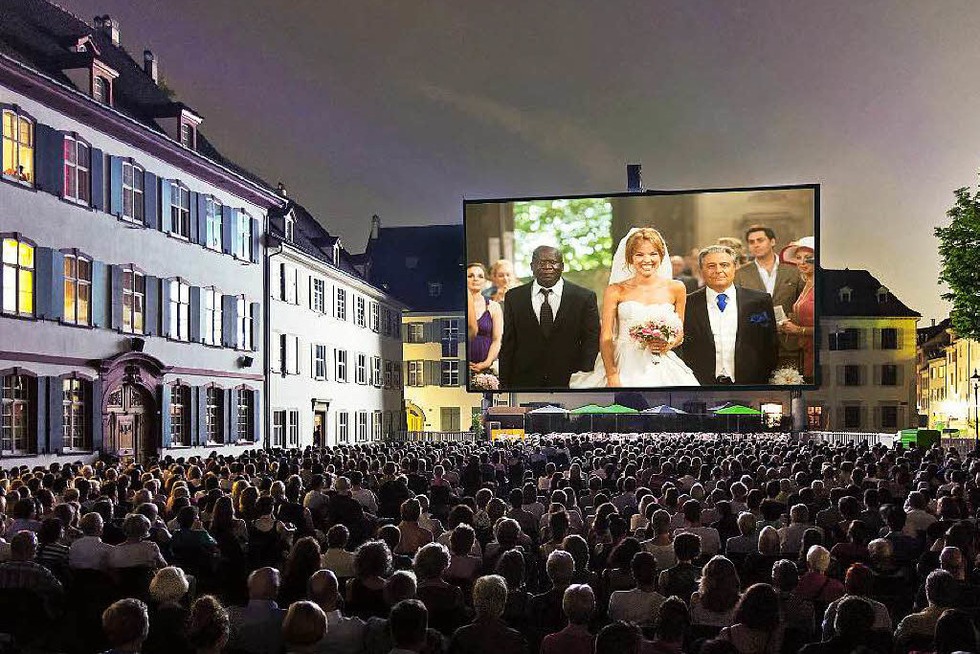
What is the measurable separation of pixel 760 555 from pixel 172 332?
1124 inches

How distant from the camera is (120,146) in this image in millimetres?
34000

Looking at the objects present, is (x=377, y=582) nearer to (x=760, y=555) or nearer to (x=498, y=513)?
(x=760, y=555)

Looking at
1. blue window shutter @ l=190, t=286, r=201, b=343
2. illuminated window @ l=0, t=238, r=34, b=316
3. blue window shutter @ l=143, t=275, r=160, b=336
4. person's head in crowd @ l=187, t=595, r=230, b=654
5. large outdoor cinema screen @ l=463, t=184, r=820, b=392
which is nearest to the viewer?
person's head in crowd @ l=187, t=595, r=230, b=654

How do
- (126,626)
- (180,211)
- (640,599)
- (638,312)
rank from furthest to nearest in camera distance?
(638,312)
(180,211)
(640,599)
(126,626)

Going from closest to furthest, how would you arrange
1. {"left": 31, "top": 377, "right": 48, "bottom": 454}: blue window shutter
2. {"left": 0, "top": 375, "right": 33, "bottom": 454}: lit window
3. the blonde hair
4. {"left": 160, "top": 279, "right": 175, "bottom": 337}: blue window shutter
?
{"left": 0, "top": 375, "right": 33, "bottom": 454}: lit window, {"left": 31, "top": 377, "right": 48, "bottom": 454}: blue window shutter, {"left": 160, "top": 279, "right": 175, "bottom": 337}: blue window shutter, the blonde hair

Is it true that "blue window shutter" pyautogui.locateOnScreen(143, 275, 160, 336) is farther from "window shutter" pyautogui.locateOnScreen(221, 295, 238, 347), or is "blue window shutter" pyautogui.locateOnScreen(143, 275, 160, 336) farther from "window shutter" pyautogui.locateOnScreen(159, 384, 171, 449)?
"window shutter" pyautogui.locateOnScreen(221, 295, 238, 347)

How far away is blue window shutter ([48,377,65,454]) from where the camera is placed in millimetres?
29750

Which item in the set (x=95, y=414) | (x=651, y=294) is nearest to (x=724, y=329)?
(x=651, y=294)

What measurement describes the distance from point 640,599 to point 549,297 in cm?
4339

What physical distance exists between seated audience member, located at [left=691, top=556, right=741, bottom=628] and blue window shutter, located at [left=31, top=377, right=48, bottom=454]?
79.9 feet

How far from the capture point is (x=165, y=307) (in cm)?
3650

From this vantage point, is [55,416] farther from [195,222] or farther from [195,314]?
[195,222]

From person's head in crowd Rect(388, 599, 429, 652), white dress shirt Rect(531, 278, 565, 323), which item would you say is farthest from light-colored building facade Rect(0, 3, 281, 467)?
person's head in crowd Rect(388, 599, 429, 652)

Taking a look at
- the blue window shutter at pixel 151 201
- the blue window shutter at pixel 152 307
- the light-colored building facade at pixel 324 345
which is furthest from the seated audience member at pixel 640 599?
the light-colored building facade at pixel 324 345
